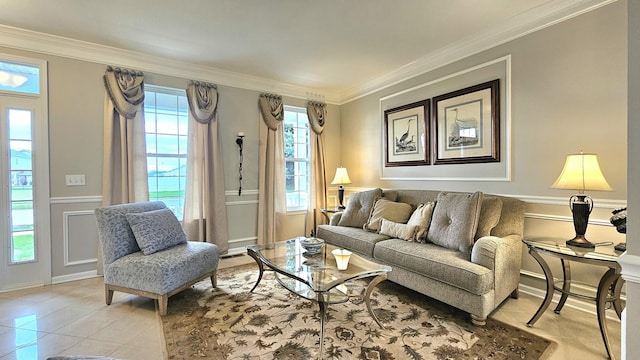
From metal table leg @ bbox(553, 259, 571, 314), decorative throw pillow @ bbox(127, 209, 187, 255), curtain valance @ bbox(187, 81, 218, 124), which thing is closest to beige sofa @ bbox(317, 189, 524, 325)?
metal table leg @ bbox(553, 259, 571, 314)

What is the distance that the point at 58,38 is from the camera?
3.04m

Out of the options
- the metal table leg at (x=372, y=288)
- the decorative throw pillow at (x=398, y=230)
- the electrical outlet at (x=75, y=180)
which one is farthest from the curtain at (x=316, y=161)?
the electrical outlet at (x=75, y=180)

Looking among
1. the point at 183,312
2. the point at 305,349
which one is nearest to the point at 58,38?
the point at 183,312

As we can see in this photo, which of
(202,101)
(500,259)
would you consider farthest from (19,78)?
(500,259)

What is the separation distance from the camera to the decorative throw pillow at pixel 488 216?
2562mm

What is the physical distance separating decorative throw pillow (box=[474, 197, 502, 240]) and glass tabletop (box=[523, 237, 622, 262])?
329 millimetres

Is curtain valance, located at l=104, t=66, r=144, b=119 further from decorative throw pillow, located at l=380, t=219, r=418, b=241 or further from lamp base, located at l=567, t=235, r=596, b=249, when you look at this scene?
lamp base, located at l=567, t=235, r=596, b=249

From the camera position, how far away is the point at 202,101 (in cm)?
380

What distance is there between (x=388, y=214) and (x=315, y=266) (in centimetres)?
138

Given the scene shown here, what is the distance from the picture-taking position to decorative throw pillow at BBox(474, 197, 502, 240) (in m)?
2.56

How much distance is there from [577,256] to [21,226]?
16.2 ft

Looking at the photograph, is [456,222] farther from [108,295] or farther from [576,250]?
[108,295]

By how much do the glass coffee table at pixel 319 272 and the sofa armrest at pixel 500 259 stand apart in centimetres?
75

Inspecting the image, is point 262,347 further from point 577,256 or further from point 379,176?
point 379,176
